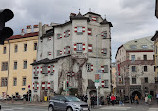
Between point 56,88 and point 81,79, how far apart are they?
493cm

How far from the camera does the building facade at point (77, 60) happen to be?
37906 mm

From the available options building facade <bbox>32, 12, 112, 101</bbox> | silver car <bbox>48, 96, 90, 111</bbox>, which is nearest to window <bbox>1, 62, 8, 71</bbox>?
building facade <bbox>32, 12, 112, 101</bbox>

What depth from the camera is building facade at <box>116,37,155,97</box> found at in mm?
60906

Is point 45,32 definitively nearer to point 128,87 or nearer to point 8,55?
point 8,55

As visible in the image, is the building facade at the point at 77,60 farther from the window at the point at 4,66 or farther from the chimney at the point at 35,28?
the window at the point at 4,66

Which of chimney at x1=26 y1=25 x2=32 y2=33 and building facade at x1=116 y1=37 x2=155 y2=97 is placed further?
building facade at x1=116 y1=37 x2=155 y2=97

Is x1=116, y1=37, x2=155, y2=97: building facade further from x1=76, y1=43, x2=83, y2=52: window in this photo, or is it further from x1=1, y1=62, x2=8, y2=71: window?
x1=1, y1=62, x2=8, y2=71: window

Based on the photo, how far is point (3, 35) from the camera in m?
4.22

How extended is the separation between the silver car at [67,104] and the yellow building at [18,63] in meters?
28.2

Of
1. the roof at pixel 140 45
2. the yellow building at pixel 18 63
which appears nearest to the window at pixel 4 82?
the yellow building at pixel 18 63

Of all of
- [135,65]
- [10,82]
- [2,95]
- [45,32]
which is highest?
[45,32]

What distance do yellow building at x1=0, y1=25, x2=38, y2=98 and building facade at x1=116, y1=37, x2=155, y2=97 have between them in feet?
93.8

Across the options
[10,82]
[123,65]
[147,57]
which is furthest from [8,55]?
[147,57]

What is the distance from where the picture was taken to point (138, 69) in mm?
62156
